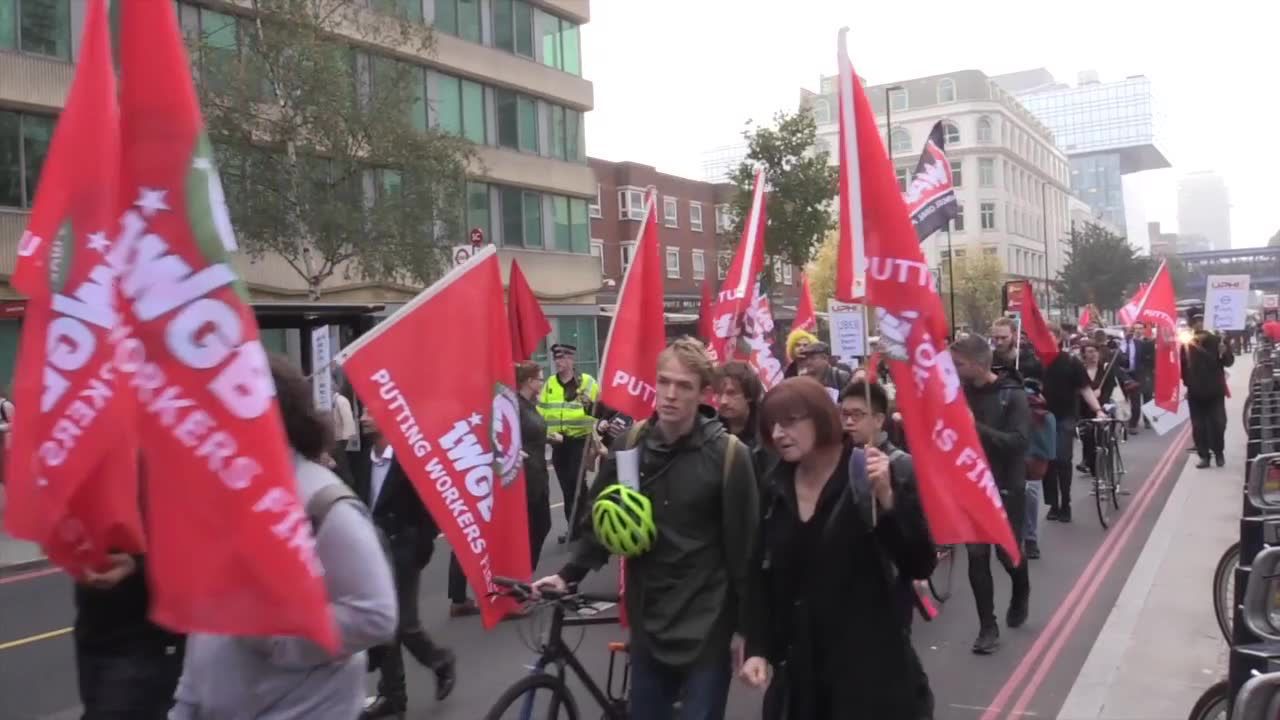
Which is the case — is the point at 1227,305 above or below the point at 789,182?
below

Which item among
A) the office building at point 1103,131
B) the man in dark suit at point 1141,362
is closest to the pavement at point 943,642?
the man in dark suit at point 1141,362

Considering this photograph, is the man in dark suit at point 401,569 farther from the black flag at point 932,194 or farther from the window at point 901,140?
the window at point 901,140

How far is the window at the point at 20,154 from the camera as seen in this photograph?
20.9m

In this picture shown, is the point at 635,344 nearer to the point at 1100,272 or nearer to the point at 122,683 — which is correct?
the point at 122,683

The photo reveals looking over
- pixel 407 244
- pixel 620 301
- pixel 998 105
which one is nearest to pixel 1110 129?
pixel 998 105

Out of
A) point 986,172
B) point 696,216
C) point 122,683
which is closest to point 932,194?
point 122,683

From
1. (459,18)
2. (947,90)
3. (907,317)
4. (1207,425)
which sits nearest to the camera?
(907,317)

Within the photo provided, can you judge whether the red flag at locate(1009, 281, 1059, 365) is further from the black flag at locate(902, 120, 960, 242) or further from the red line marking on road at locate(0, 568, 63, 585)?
the red line marking on road at locate(0, 568, 63, 585)

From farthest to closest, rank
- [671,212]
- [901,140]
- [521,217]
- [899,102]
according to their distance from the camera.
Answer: [901,140]
[899,102]
[671,212]
[521,217]

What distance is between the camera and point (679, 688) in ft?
12.9

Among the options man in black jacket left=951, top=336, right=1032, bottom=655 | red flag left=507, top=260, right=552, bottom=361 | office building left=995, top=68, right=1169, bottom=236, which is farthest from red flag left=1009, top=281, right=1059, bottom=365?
office building left=995, top=68, right=1169, bottom=236

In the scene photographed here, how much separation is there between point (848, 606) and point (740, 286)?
537 centimetres

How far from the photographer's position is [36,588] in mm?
10375

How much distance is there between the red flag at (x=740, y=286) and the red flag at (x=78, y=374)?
631 centimetres
